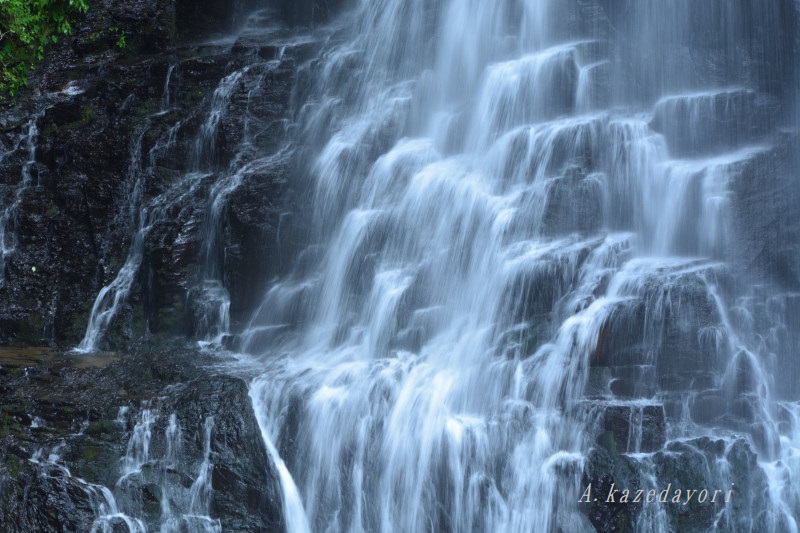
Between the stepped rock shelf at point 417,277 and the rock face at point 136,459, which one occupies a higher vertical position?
the stepped rock shelf at point 417,277

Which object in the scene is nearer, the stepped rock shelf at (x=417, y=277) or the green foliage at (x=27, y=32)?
the stepped rock shelf at (x=417, y=277)

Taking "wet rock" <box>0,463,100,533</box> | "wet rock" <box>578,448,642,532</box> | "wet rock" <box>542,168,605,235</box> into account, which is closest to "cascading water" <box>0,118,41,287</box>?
"wet rock" <box>0,463,100,533</box>

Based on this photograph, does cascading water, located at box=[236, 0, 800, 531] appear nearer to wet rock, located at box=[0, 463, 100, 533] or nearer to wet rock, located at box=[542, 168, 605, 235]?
wet rock, located at box=[542, 168, 605, 235]

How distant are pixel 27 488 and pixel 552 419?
263 inches

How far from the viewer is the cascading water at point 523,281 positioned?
936 centimetres

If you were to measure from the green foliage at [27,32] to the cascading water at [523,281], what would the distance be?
7132mm

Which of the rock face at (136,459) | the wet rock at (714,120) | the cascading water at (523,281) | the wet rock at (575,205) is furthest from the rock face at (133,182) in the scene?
the wet rock at (714,120)

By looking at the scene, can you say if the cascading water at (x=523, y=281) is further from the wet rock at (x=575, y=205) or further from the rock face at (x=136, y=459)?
the rock face at (x=136, y=459)

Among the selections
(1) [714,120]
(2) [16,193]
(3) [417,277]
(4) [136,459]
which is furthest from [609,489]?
(2) [16,193]

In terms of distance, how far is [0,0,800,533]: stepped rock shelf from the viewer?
944 cm

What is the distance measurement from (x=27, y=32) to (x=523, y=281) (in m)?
14.1

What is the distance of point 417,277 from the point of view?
12.6 meters

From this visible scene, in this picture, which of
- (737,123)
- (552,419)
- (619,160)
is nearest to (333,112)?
(619,160)

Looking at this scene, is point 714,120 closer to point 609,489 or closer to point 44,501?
point 609,489
